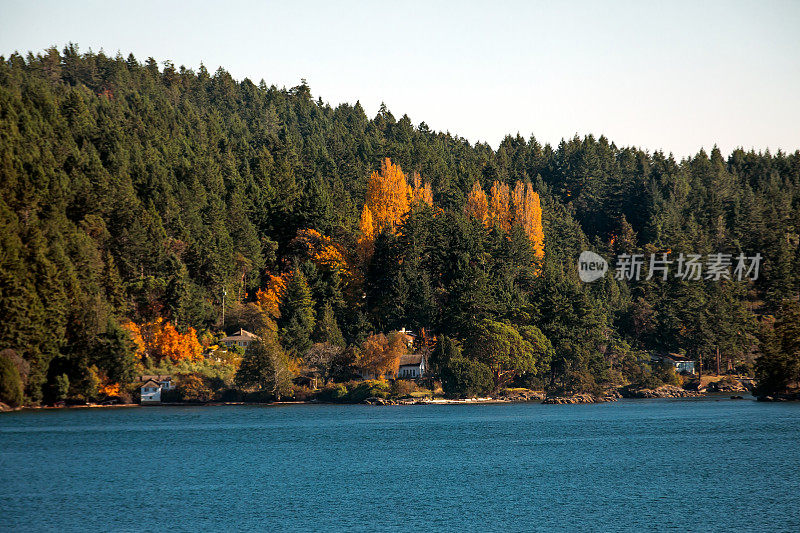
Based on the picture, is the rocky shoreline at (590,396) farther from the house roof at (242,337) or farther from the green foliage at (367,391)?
the house roof at (242,337)

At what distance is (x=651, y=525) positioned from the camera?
3853cm

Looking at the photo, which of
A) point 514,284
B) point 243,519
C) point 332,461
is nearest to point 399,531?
point 243,519

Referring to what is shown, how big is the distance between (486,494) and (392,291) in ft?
209

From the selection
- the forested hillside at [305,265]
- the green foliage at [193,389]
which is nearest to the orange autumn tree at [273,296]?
the forested hillside at [305,265]

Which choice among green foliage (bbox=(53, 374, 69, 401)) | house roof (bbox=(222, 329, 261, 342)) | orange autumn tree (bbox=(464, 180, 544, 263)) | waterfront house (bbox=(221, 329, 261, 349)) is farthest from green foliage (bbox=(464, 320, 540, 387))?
green foliage (bbox=(53, 374, 69, 401))

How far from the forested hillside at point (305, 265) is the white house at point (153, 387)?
10.2 ft

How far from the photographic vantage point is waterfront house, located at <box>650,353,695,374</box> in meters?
122

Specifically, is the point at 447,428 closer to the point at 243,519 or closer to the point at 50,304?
the point at 243,519

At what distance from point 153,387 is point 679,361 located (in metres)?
75.9

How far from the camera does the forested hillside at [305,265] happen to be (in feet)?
294

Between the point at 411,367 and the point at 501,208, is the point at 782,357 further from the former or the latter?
the point at 501,208

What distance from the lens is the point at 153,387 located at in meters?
94.9

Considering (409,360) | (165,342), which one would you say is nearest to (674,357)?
(409,360)

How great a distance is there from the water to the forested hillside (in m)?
13.4
